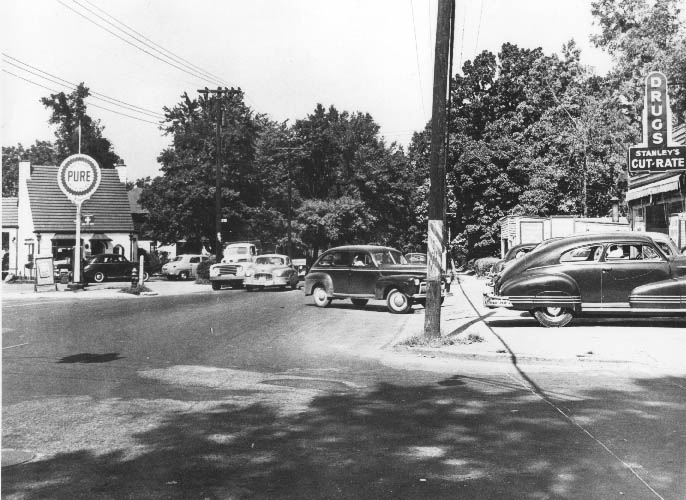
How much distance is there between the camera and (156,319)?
15.9 metres

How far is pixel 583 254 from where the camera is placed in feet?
43.4

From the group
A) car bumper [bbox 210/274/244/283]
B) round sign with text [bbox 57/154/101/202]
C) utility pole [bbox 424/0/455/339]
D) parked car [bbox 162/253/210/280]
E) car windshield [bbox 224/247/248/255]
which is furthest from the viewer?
parked car [bbox 162/253/210/280]

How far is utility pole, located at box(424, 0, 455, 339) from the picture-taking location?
11.4 metres

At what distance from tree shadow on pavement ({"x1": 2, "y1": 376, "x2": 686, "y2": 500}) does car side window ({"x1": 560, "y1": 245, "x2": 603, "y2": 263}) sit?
6466 mm

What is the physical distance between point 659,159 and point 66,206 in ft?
128

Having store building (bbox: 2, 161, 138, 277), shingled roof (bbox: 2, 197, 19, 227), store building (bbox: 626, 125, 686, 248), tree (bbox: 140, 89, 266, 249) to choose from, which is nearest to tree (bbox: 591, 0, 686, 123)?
store building (bbox: 626, 125, 686, 248)

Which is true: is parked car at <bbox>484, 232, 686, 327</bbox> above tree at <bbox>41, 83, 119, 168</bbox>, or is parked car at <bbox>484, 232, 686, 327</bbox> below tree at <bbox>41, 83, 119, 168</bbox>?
below

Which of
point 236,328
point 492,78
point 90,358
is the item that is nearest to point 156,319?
point 236,328

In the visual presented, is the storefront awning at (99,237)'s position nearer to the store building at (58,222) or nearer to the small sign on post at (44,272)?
the store building at (58,222)

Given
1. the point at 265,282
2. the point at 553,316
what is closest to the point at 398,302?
the point at 553,316

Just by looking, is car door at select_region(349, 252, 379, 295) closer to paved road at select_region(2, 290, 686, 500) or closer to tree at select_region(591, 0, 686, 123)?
paved road at select_region(2, 290, 686, 500)

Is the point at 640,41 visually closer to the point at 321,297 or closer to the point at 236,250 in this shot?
the point at 321,297

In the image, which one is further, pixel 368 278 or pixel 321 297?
pixel 321 297

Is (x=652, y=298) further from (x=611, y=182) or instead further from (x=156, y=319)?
(x=611, y=182)
